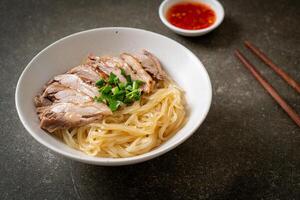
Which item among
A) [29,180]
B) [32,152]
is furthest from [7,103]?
[29,180]

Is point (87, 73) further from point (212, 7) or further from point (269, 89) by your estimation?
point (212, 7)

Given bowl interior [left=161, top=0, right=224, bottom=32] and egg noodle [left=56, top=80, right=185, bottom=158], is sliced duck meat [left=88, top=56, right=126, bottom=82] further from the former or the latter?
bowl interior [left=161, top=0, right=224, bottom=32]

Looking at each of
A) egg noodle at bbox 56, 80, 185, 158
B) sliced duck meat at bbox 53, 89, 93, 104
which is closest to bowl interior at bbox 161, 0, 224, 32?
egg noodle at bbox 56, 80, 185, 158

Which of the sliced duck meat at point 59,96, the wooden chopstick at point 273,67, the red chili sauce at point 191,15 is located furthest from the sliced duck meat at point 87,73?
the wooden chopstick at point 273,67

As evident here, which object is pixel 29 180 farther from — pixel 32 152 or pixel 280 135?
pixel 280 135

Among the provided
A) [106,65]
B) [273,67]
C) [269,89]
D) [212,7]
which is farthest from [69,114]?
[212,7]
